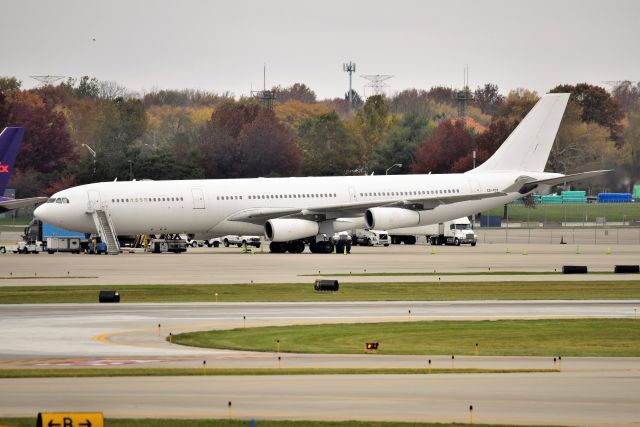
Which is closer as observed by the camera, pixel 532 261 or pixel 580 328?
pixel 580 328

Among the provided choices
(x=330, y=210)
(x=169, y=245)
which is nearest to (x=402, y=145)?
(x=169, y=245)

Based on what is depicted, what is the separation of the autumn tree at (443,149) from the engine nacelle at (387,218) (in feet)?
227

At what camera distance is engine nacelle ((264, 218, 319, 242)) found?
83.3 metres

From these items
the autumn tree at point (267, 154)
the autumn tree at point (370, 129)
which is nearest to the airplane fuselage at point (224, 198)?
the autumn tree at point (267, 154)

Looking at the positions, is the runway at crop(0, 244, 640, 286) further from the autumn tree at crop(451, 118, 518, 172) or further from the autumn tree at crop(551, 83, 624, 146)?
the autumn tree at crop(551, 83, 624, 146)

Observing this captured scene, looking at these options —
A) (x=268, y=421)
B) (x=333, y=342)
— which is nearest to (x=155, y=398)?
(x=268, y=421)

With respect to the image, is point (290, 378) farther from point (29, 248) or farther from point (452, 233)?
point (452, 233)

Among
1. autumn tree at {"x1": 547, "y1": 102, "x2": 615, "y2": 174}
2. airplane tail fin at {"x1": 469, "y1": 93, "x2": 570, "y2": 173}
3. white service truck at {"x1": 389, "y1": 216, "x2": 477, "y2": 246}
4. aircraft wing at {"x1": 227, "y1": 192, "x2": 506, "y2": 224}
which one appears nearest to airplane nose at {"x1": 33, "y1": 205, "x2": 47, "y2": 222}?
aircraft wing at {"x1": 227, "y1": 192, "x2": 506, "y2": 224}

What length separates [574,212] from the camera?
160 m

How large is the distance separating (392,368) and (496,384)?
3415mm

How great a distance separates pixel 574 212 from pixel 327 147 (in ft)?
111

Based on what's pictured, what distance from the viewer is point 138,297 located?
51750 mm

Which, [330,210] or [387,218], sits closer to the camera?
[387,218]

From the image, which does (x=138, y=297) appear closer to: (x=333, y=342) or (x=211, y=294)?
(x=211, y=294)
